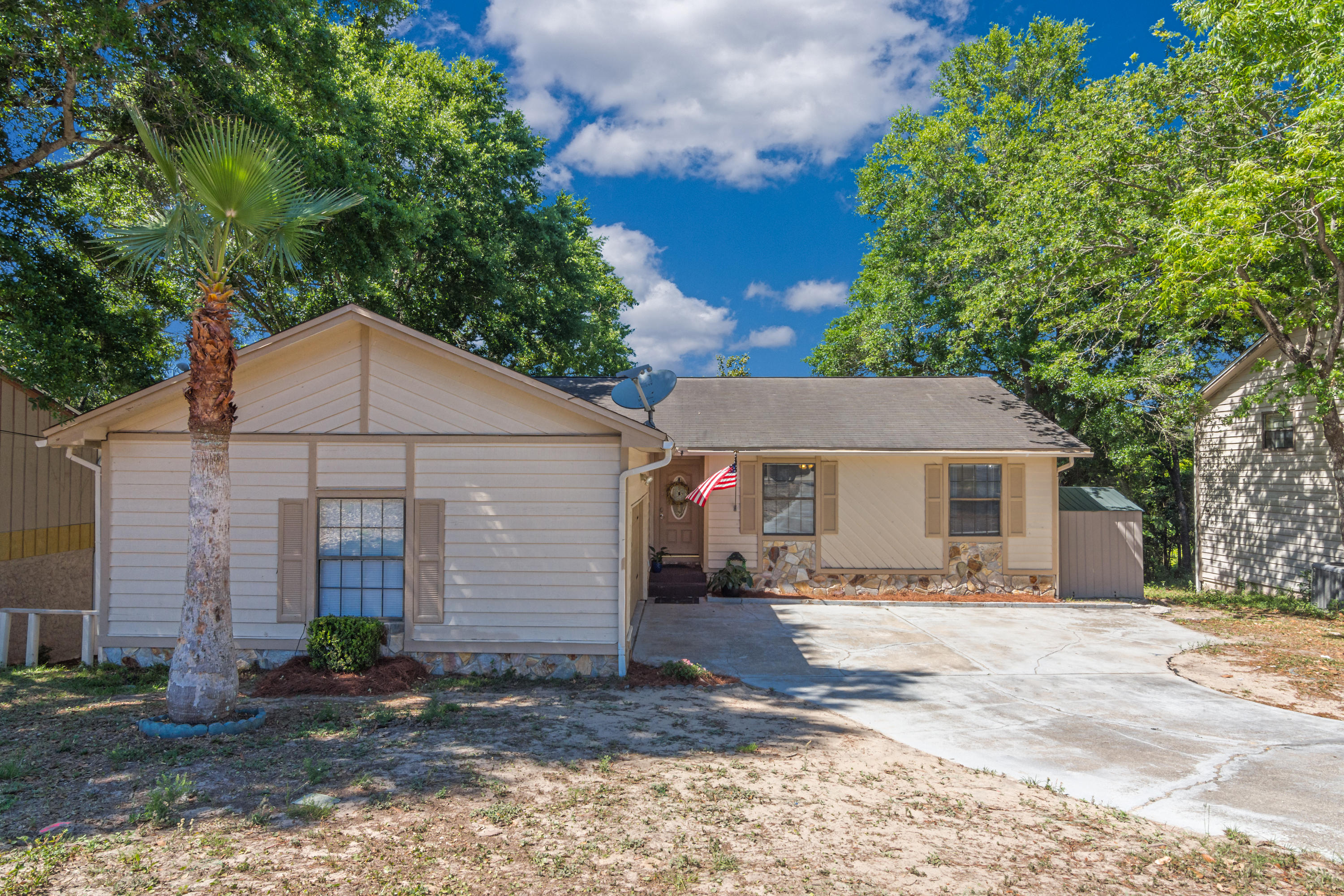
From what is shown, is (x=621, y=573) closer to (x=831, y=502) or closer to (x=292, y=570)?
(x=292, y=570)

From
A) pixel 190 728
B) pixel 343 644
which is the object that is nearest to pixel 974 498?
pixel 343 644

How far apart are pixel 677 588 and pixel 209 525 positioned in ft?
27.2

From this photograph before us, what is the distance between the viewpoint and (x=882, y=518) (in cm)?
1410

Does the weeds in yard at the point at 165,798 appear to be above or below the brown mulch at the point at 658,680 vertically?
above

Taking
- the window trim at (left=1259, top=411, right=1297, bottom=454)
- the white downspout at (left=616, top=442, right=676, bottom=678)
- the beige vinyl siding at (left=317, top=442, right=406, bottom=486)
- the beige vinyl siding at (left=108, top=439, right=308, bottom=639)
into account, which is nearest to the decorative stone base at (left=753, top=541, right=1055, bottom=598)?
the window trim at (left=1259, top=411, right=1297, bottom=454)

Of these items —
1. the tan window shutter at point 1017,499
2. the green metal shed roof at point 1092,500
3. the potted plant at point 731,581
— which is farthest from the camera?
the green metal shed roof at point 1092,500

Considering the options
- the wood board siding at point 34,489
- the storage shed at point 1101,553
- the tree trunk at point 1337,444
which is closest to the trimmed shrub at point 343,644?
the wood board siding at point 34,489

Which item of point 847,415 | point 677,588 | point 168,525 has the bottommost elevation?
point 677,588

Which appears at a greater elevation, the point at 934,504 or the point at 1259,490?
the point at 1259,490

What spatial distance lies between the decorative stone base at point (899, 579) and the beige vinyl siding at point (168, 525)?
850 cm

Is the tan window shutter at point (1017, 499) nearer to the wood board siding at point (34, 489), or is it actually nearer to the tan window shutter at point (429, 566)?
the tan window shutter at point (429, 566)

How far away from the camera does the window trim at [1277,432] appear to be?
14.7 m

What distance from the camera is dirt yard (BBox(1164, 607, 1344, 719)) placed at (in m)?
8.00

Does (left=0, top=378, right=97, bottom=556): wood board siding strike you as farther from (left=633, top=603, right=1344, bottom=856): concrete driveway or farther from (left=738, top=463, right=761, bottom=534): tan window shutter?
(left=738, top=463, right=761, bottom=534): tan window shutter
